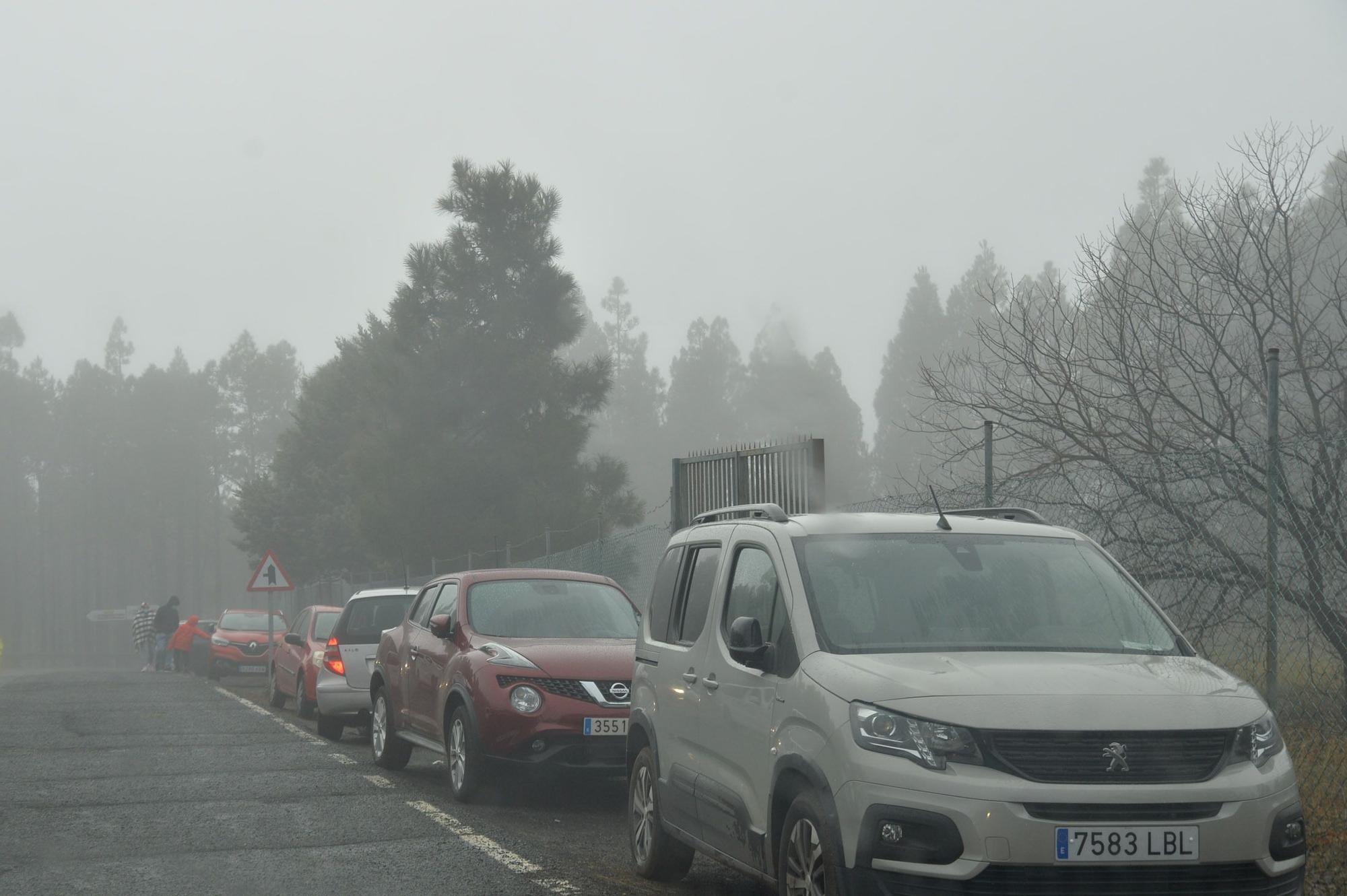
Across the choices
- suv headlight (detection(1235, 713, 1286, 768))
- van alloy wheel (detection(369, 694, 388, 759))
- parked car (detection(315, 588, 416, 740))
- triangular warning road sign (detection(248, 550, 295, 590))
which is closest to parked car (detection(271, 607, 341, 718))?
parked car (detection(315, 588, 416, 740))

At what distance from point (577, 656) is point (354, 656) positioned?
555 cm

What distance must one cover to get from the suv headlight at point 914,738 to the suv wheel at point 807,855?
355 mm

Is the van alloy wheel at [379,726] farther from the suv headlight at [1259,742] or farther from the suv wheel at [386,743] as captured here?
the suv headlight at [1259,742]

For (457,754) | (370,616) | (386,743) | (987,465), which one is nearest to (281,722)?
(370,616)

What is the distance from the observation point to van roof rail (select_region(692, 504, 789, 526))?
6609mm

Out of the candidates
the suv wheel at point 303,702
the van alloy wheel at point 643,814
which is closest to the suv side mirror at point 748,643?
the van alloy wheel at point 643,814

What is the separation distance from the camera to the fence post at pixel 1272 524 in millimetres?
7527

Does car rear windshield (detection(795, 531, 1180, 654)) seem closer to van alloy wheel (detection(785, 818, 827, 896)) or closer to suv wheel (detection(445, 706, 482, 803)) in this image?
van alloy wheel (detection(785, 818, 827, 896))

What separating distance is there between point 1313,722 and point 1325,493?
4.34ft

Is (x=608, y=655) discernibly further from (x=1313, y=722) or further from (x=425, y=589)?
(x=1313, y=722)

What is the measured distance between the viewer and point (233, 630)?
30516mm

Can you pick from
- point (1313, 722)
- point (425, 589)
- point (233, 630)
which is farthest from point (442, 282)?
point (1313, 722)

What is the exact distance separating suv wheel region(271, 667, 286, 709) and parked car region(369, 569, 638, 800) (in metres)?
7.39

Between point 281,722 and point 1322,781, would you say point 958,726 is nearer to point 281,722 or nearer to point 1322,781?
point 1322,781
